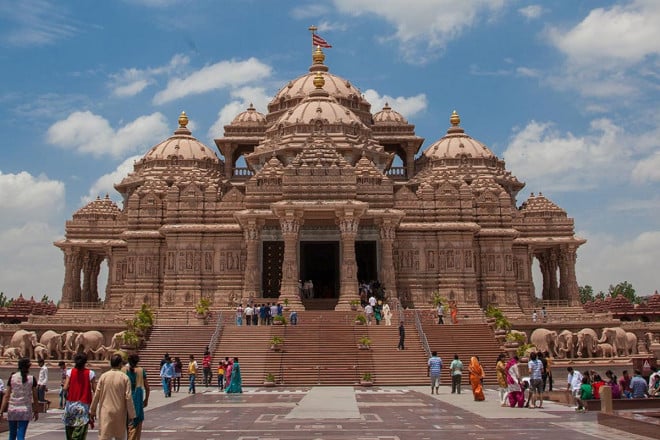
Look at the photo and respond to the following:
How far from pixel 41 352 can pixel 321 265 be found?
70.0ft

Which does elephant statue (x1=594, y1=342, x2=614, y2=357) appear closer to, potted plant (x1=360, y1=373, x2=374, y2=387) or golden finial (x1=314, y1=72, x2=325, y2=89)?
potted plant (x1=360, y1=373, x2=374, y2=387)

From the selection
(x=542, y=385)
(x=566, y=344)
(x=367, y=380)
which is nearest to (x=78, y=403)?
(x=542, y=385)

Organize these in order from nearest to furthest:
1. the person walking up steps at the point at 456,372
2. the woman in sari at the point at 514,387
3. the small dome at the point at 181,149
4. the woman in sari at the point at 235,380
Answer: the woman in sari at the point at 514,387 < the person walking up steps at the point at 456,372 < the woman in sari at the point at 235,380 < the small dome at the point at 181,149

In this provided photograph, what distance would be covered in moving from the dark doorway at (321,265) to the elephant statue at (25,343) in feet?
62.9

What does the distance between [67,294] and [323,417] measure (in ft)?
159

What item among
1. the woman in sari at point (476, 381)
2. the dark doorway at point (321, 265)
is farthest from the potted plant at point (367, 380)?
the dark doorway at point (321, 265)

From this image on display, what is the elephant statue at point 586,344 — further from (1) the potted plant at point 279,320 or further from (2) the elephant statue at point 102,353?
(2) the elephant statue at point 102,353

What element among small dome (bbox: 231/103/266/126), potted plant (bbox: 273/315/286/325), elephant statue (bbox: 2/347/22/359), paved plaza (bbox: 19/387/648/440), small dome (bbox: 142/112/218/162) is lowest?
paved plaza (bbox: 19/387/648/440)

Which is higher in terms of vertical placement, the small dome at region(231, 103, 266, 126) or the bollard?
the small dome at region(231, 103, 266, 126)

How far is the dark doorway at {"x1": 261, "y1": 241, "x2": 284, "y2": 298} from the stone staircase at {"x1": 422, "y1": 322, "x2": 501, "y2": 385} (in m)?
14.7

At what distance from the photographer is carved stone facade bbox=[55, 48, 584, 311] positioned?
170 feet

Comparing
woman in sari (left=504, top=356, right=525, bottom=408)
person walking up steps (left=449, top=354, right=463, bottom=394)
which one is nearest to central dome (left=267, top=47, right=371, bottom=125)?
person walking up steps (left=449, top=354, right=463, bottom=394)

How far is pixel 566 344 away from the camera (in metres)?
44.2

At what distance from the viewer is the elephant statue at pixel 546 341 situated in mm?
44375
